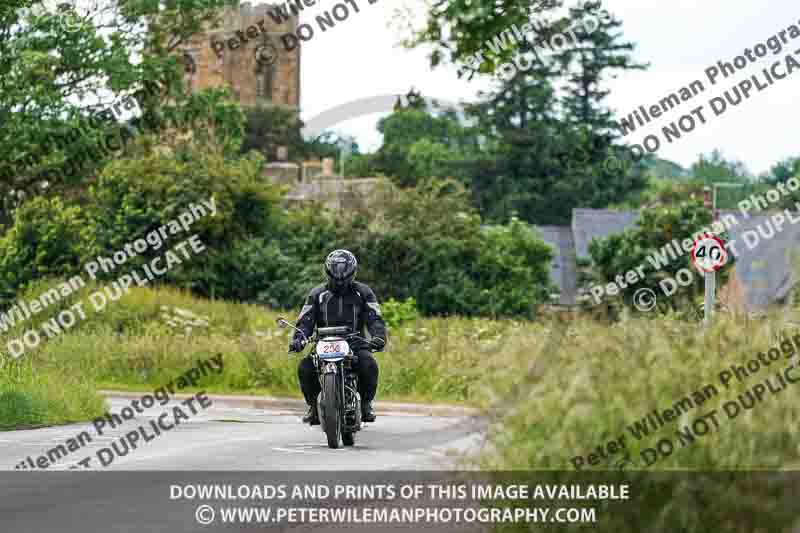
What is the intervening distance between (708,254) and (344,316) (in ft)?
27.9

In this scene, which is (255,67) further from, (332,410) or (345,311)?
(332,410)

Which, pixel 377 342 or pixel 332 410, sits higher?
pixel 377 342

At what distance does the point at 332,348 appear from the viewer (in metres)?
14.2

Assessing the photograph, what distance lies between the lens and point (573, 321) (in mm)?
9039

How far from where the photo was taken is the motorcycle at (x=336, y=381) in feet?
46.8

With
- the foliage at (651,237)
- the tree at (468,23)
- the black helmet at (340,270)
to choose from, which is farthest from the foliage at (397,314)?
the tree at (468,23)

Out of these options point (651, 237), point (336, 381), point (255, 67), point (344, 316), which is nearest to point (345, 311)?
point (344, 316)

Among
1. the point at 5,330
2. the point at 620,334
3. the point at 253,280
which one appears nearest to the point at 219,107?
the point at 253,280

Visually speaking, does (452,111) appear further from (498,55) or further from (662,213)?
(498,55)

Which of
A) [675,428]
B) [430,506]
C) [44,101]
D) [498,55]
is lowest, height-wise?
[430,506]

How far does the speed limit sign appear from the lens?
21.5 m

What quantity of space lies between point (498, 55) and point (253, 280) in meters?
34.2

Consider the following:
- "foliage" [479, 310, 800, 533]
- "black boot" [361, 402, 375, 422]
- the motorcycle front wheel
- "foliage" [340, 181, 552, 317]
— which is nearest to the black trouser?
"black boot" [361, 402, 375, 422]

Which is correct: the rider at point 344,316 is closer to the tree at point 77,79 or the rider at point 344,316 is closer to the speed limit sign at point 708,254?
the speed limit sign at point 708,254
